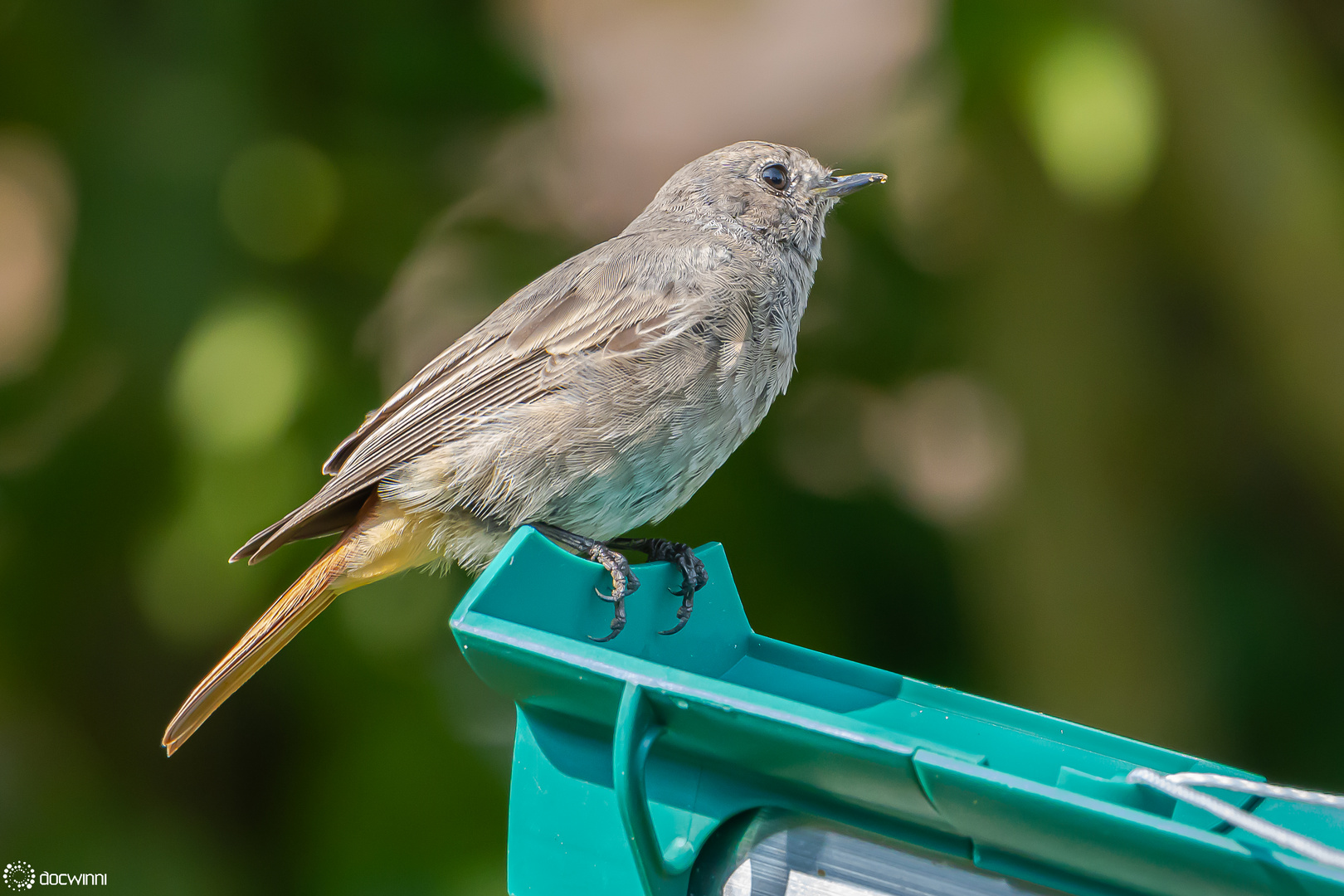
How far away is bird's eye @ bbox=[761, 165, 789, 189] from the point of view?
399 centimetres

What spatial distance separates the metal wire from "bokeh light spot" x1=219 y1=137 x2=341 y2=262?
137 inches

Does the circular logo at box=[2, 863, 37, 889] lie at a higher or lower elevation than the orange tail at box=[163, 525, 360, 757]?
lower

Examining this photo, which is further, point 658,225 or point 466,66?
point 466,66

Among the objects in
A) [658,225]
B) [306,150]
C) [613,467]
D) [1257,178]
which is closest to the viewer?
[613,467]

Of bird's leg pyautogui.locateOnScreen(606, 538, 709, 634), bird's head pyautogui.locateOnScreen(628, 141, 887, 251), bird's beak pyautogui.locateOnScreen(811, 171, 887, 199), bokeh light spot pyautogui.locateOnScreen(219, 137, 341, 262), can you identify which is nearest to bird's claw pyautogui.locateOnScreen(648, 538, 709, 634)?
bird's leg pyautogui.locateOnScreen(606, 538, 709, 634)

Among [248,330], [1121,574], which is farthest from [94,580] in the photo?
[1121,574]

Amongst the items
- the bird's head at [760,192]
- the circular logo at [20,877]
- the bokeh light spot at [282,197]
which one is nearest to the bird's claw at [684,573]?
the bird's head at [760,192]

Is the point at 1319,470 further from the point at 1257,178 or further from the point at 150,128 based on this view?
the point at 150,128

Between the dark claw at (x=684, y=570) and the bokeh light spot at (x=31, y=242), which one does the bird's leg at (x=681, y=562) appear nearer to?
the dark claw at (x=684, y=570)

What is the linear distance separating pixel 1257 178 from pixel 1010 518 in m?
1.49

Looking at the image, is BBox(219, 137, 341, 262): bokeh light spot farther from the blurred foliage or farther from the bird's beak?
the bird's beak

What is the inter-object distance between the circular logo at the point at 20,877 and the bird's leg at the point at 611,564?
226 centimetres

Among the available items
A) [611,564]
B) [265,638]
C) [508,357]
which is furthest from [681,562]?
[265,638]

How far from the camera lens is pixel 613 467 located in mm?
3121
